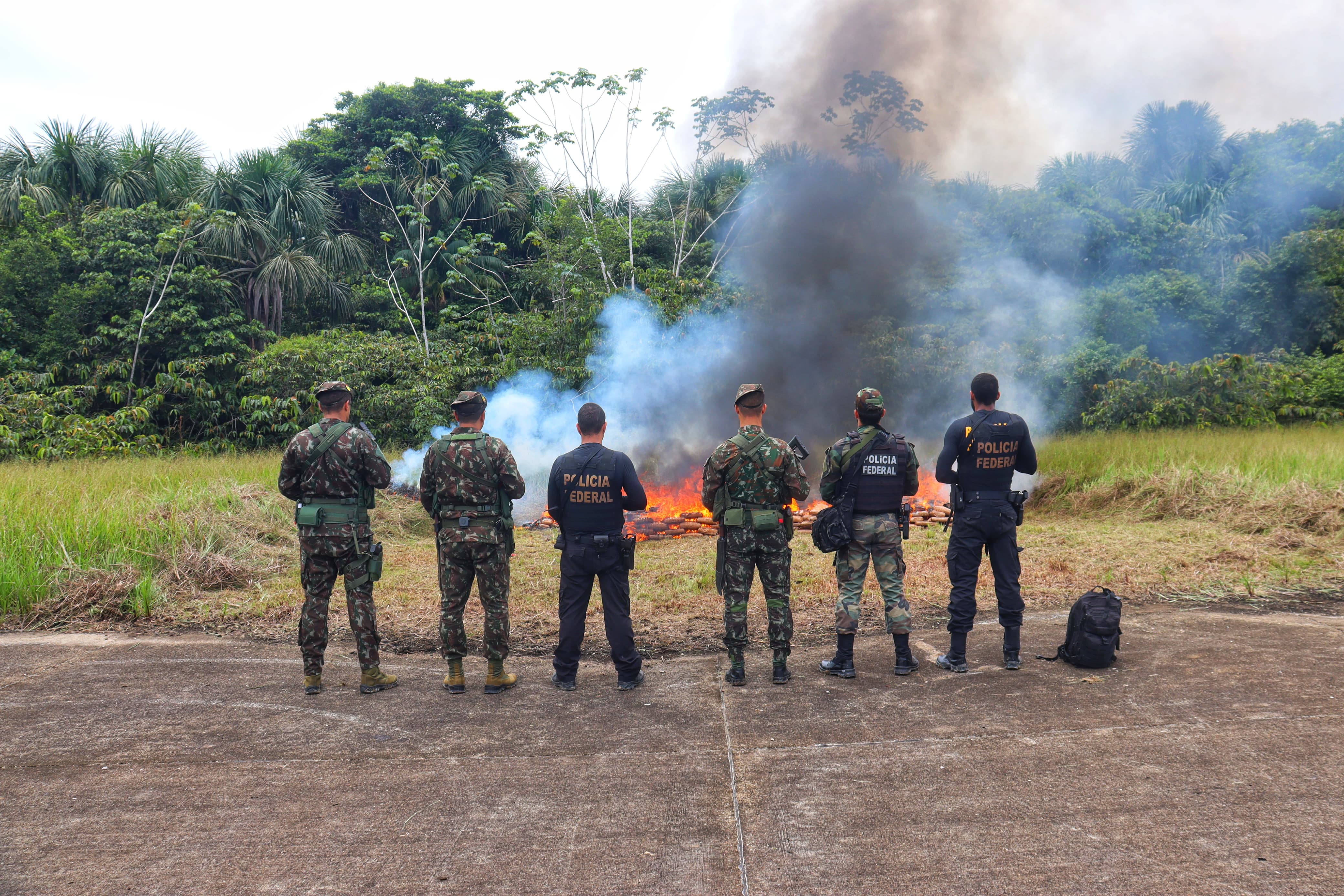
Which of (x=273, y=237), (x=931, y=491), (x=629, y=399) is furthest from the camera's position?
(x=273, y=237)

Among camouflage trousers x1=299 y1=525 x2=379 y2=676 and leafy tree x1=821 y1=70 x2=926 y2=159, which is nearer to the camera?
camouflage trousers x1=299 y1=525 x2=379 y2=676

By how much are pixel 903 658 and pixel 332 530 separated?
3505 mm

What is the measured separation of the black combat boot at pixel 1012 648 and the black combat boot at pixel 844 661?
36.8 inches

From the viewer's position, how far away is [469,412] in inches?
197

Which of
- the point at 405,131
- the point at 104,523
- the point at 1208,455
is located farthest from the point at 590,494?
the point at 405,131

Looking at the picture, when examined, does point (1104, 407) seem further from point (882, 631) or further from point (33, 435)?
point (33, 435)

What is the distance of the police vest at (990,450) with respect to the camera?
5062 millimetres

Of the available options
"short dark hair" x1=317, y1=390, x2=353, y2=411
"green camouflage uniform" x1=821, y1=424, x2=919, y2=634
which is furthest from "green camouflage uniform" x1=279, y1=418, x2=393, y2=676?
"green camouflage uniform" x1=821, y1=424, x2=919, y2=634

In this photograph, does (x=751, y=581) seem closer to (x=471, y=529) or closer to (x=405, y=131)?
(x=471, y=529)

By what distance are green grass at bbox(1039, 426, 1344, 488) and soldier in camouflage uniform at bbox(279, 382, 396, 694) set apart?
10015mm

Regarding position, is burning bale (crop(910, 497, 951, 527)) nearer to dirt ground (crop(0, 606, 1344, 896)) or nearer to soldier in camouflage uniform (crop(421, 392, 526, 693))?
dirt ground (crop(0, 606, 1344, 896))

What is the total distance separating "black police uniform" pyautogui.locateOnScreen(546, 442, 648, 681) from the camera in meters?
4.83

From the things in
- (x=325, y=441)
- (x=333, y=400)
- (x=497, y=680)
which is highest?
(x=333, y=400)

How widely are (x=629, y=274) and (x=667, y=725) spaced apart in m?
13.3
